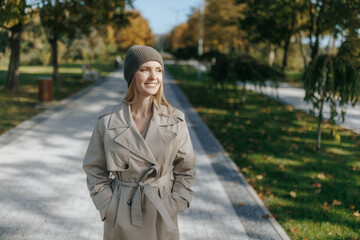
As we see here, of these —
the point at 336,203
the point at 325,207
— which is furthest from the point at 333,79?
the point at 325,207

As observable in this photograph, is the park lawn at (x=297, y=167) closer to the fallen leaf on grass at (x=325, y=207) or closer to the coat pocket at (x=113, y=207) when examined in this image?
the fallen leaf on grass at (x=325, y=207)

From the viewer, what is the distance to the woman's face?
7.27 ft

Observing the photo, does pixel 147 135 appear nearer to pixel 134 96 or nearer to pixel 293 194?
pixel 134 96

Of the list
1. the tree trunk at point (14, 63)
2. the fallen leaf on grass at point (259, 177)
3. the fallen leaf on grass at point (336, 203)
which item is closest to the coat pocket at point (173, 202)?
the fallen leaf on grass at point (336, 203)

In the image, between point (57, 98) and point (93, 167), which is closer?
point (93, 167)

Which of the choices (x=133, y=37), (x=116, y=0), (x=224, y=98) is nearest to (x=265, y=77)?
(x=224, y=98)

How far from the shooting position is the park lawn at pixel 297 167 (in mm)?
4508

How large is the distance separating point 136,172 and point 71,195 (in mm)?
3192

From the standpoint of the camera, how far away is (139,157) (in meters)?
2.15

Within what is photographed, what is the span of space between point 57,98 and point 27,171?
855cm

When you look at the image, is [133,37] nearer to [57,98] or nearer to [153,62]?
[57,98]

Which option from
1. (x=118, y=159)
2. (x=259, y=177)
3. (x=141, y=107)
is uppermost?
(x=141, y=107)

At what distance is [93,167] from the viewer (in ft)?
7.54

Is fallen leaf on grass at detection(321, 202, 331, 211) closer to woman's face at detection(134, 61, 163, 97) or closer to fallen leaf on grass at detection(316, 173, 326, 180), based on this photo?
fallen leaf on grass at detection(316, 173, 326, 180)
